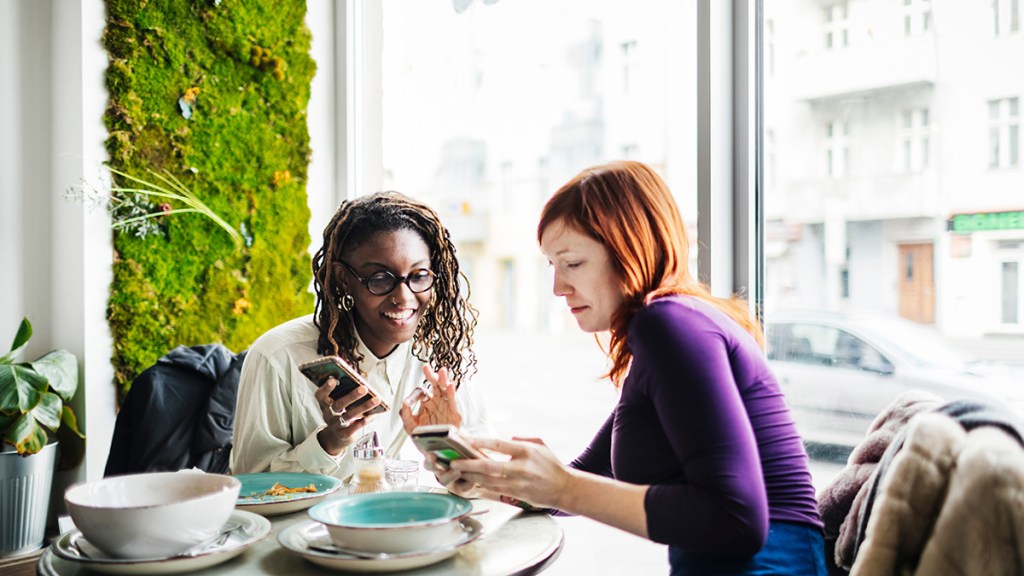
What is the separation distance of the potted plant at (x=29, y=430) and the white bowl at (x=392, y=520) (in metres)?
1.65

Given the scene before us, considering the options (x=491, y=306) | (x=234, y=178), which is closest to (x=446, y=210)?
(x=491, y=306)

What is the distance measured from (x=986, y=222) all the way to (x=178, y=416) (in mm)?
2085

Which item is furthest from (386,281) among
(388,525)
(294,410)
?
(388,525)

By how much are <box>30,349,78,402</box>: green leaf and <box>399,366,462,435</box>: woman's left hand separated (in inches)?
58.2

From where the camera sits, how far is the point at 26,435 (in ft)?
8.08

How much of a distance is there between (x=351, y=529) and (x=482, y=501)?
17.1 inches

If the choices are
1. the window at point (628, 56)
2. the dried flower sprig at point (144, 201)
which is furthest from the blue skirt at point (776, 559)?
the dried flower sprig at point (144, 201)

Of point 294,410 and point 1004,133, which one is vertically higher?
point 1004,133

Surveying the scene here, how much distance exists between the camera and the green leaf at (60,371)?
8.43 feet

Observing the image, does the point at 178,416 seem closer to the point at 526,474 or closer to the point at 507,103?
the point at 526,474

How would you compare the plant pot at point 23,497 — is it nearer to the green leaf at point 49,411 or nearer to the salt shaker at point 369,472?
the green leaf at point 49,411

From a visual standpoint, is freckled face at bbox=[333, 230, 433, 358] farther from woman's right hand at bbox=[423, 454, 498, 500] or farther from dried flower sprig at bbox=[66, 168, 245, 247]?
dried flower sprig at bbox=[66, 168, 245, 247]

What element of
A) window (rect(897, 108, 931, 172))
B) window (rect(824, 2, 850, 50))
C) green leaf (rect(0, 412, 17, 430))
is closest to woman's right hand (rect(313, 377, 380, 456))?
green leaf (rect(0, 412, 17, 430))

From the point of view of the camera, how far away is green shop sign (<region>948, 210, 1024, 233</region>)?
1.83m
